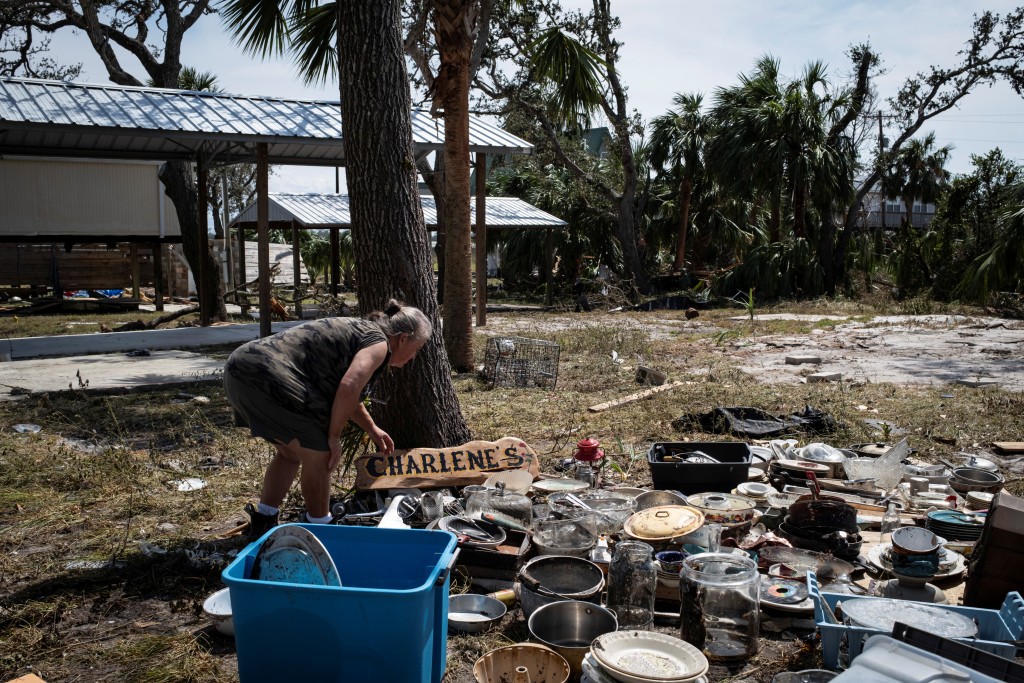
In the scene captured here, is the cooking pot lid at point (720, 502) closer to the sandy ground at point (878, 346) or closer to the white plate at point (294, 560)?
the white plate at point (294, 560)

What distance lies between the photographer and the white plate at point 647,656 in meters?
2.71

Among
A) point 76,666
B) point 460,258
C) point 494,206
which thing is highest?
point 494,206

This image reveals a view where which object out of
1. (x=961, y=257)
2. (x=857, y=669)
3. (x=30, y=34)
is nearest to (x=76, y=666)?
(x=857, y=669)

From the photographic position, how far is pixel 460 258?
9469mm

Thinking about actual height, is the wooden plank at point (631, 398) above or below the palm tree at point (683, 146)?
below

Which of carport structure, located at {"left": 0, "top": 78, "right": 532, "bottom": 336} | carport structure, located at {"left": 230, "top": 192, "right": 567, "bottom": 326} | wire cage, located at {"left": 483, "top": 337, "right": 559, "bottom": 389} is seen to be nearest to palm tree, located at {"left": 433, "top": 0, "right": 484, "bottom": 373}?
wire cage, located at {"left": 483, "top": 337, "right": 559, "bottom": 389}

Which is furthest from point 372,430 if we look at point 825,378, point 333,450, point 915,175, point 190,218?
point 915,175

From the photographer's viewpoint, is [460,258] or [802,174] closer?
[460,258]

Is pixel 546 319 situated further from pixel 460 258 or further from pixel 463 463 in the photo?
pixel 463 463

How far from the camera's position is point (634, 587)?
3.39 meters

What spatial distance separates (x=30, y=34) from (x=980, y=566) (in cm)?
2193

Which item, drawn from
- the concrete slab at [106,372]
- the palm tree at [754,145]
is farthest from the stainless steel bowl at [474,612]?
the palm tree at [754,145]

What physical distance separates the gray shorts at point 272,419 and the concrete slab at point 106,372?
5.02m

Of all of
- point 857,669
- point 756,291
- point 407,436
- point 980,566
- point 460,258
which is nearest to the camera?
point 857,669
